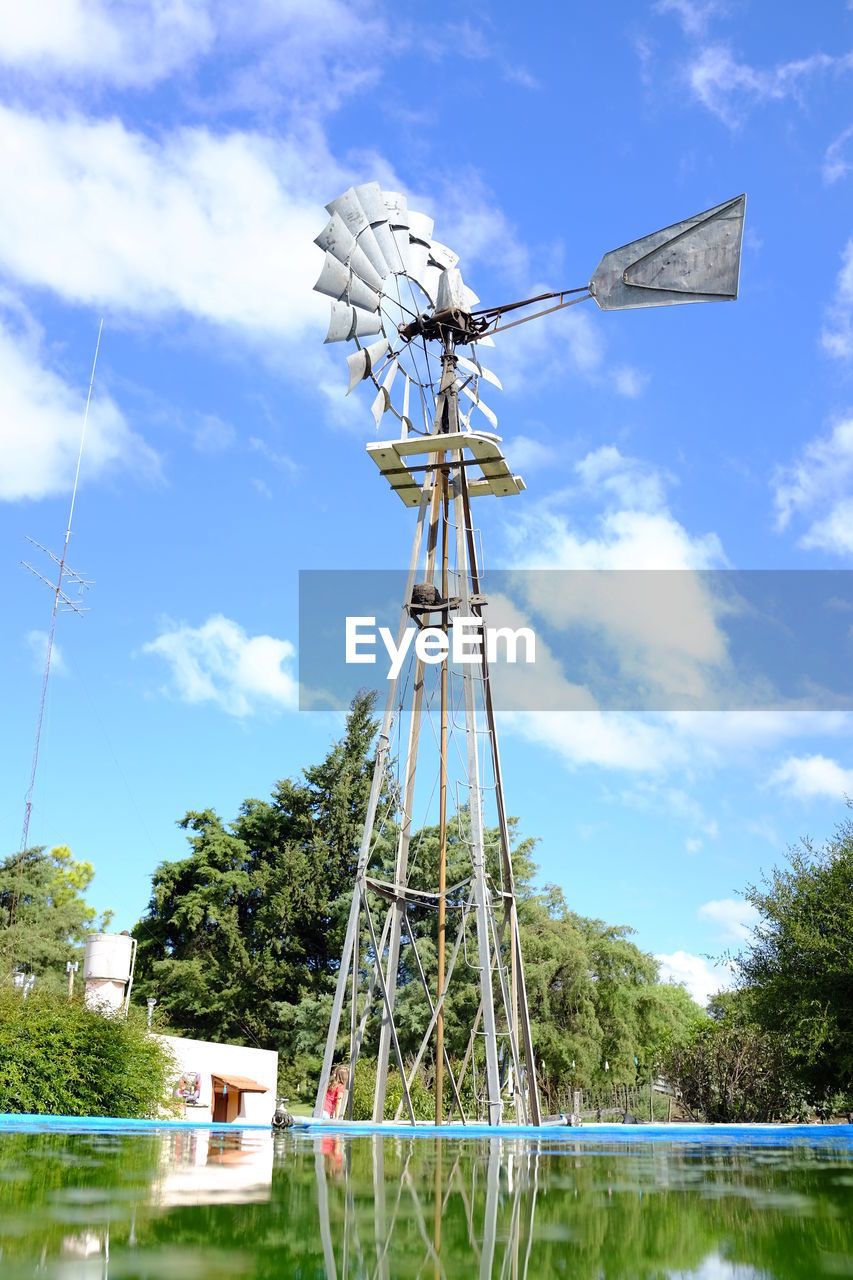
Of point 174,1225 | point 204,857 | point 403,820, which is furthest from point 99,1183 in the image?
point 204,857

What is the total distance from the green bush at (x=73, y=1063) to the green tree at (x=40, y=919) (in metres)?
17.0

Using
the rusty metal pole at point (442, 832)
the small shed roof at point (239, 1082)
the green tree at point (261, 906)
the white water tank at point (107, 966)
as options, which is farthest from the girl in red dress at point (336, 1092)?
the green tree at point (261, 906)

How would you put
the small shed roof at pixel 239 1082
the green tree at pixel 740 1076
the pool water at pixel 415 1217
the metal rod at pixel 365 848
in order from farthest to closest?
1. the small shed roof at pixel 239 1082
2. the green tree at pixel 740 1076
3. the metal rod at pixel 365 848
4. the pool water at pixel 415 1217

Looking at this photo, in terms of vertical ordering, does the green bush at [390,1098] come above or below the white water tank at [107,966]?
below

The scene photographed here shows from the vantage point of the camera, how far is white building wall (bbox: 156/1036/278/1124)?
21.9 metres

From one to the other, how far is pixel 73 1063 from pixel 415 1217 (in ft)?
44.6

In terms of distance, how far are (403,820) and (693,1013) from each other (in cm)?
5536

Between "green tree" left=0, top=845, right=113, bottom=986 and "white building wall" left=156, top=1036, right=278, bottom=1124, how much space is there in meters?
9.61

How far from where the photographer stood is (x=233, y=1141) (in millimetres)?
6598

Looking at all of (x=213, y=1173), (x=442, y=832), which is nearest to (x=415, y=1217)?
(x=213, y=1173)

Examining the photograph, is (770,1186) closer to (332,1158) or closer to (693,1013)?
(332,1158)

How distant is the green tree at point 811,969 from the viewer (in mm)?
19172

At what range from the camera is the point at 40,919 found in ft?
136

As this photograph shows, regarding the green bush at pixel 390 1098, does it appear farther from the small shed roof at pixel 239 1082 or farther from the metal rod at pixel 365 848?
the metal rod at pixel 365 848
